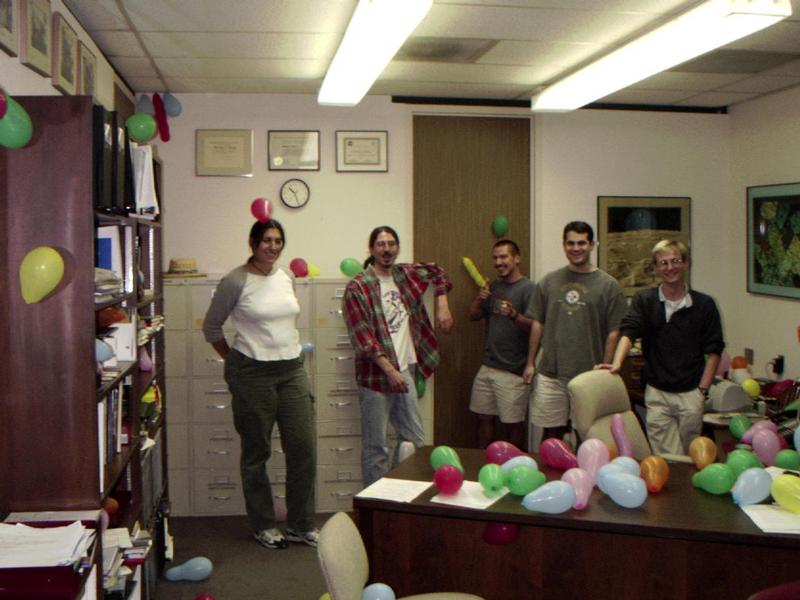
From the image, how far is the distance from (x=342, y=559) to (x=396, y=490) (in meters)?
0.63

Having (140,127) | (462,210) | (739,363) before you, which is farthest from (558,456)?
(739,363)

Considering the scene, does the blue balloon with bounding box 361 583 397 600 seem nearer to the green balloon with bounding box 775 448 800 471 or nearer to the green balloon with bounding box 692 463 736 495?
the green balloon with bounding box 692 463 736 495

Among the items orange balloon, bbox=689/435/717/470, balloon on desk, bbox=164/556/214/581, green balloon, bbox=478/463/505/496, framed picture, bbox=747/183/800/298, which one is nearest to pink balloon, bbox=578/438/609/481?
green balloon, bbox=478/463/505/496

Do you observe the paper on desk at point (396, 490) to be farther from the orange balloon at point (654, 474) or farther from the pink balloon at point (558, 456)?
the orange balloon at point (654, 474)

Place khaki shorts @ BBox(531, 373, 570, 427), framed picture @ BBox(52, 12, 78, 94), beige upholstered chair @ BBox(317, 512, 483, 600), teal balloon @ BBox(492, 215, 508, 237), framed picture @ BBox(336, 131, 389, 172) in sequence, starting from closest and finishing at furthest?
1. beige upholstered chair @ BBox(317, 512, 483, 600)
2. framed picture @ BBox(52, 12, 78, 94)
3. khaki shorts @ BBox(531, 373, 570, 427)
4. framed picture @ BBox(336, 131, 389, 172)
5. teal balloon @ BBox(492, 215, 508, 237)

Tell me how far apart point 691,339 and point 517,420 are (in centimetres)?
148

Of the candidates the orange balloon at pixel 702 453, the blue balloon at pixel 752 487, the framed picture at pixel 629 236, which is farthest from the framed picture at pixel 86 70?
the framed picture at pixel 629 236

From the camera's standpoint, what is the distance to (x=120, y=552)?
Result: 2.87m

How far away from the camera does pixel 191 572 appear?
392cm

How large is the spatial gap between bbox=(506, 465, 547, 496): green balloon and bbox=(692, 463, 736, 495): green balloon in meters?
0.55

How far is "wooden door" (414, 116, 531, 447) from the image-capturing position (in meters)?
5.65

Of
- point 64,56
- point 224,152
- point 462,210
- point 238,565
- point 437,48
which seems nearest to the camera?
point 64,56

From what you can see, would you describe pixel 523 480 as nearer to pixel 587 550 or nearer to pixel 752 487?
pixel 587 550

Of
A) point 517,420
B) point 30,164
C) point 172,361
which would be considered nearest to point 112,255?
point 30,164
